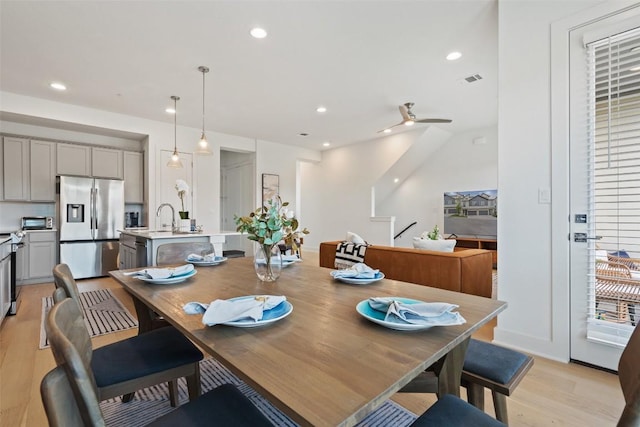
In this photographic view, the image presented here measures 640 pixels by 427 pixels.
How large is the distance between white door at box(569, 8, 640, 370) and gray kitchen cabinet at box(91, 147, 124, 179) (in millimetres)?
6432

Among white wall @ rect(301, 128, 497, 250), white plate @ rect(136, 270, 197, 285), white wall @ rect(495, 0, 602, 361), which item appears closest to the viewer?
white plate @ rect(136, 270, 197, 285)

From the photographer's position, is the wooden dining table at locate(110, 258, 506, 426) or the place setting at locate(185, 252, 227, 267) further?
the place setting at locate(185, 252, 227, 267)

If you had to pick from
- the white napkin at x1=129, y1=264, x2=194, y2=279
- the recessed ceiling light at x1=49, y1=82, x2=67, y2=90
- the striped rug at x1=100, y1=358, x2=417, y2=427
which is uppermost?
the recessed ceiling light at x1=49, y1=82, x2=67, y2=90

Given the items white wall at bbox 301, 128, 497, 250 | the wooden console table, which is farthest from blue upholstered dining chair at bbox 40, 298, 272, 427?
the wooden console table

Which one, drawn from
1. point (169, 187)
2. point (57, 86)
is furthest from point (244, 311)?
point (169, 187)

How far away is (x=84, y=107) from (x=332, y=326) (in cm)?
585

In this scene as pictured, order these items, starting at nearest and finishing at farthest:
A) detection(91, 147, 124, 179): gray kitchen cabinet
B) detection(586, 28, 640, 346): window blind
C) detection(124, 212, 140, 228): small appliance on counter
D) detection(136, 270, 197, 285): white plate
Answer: detection(136, 270, 197, 285): white plate, detection(586, 28, 640, 346): window blind, detection(91, 147, 124, 179): gray kitchen cabinet, detection(124, 212, 140, 228): small appliance on counter

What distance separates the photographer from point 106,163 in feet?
17.8

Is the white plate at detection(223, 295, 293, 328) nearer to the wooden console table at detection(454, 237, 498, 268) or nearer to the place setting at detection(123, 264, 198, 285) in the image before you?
the place setting at detection(123, 264, 198, 285)

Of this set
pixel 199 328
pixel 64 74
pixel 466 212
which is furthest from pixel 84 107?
pixel 466 212

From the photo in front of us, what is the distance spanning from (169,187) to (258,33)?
386cm

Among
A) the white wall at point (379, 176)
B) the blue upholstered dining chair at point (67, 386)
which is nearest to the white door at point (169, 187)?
the white wall at point (379, 176)

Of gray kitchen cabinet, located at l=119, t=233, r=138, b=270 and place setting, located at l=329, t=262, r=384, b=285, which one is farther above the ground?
place setting, located at l=329, t=262, r=384, b=285

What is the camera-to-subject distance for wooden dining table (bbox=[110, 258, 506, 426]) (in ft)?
2.00
